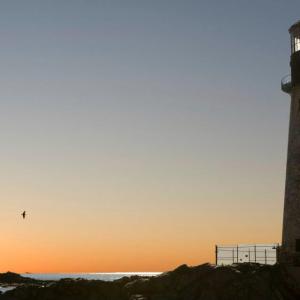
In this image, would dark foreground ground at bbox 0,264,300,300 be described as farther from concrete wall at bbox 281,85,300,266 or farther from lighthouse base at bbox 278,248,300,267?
concrete wall at bbox 281,85,300,266

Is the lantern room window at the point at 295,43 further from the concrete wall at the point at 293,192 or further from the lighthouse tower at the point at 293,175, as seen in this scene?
the concrete wall at the point at 293,192

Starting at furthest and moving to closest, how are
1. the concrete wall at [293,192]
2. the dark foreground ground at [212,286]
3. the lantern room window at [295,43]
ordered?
the lantern room window at [295,43] < the concrete wall at [293,192] < the dark foreground ground at [212,286]

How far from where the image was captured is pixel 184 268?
39500 mm

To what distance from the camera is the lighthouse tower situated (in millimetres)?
41472

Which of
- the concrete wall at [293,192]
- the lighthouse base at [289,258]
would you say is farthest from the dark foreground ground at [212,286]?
the concrete wall at [293,192]

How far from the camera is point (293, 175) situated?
140 ft

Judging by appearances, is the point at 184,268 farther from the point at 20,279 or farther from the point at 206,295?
the point at 20,279

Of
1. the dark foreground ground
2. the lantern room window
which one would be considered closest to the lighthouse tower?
the lantern room window

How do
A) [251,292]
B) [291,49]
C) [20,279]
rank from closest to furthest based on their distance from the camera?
[251,292]
[291,49]
[20,279]

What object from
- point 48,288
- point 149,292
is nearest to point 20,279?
point 48,288

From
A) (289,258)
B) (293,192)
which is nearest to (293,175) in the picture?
(293,192)

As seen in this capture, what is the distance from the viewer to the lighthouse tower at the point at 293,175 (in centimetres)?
4147

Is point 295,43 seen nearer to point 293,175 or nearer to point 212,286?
point 293,175

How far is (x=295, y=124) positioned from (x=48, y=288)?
2290 centimetres
